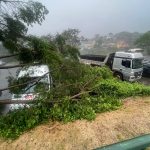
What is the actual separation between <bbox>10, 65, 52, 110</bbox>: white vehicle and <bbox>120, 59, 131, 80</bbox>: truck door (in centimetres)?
1160

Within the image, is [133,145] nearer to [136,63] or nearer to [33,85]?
[33,85]

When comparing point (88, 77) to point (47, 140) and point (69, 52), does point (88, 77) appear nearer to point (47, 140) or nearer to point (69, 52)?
point (69, 52)

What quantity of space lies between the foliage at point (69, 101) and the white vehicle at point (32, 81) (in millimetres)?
311

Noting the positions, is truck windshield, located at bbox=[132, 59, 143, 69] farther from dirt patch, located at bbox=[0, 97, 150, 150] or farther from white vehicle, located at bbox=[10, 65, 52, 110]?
white vehicle, located at bbox=[10, 65, 52, 110]

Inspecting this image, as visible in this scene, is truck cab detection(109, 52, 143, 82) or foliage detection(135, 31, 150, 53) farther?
foliage detection(135, 31, 150, 53)

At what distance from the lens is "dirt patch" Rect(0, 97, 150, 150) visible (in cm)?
792

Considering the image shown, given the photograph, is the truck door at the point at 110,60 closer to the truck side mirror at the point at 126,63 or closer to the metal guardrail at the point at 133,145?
the truck side mirror at the point at 126,63

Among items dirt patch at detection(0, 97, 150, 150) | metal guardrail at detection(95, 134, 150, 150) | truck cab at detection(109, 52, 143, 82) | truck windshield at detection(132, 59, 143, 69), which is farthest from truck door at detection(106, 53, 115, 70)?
metal guardrail at detection(95, 134, 150, 150)

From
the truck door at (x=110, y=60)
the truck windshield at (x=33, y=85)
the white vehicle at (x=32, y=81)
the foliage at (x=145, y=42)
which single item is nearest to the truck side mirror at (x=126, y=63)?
the truck door at (x=110, y=60)

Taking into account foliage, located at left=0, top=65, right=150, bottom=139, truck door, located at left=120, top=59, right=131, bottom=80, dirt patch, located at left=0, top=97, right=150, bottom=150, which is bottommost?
truck door, located at left=120, top=59, right=131, bottom=80

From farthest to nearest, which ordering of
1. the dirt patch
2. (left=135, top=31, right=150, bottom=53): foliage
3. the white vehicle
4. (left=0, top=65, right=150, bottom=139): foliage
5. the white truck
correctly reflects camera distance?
(left=135, top=31, right=150, bottom=53): foliage → the white truck → the white vehicle → (left=0, top=65, right=150, bottom=139): foliage → the dirt patch

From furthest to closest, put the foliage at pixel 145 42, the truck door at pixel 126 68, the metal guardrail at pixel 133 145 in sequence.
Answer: the foliage at pixel 145 42 < the truck door at pixel 126 68 < the metal guardrail at pixel 133 145

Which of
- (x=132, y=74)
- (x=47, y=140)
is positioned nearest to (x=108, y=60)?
(x=132, y=74)

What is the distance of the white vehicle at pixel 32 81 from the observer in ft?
30.5
